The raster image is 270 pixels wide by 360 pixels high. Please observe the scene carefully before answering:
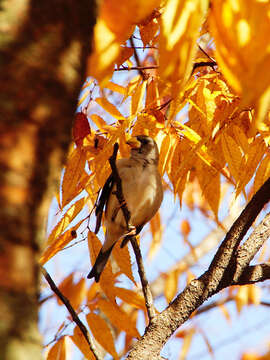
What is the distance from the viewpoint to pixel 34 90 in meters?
0.74

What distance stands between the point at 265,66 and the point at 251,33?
0.08 meters

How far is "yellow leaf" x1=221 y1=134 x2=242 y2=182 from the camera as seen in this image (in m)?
1.62

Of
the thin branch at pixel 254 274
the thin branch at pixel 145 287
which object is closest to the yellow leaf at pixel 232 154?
the thin branch at pixel 254 274

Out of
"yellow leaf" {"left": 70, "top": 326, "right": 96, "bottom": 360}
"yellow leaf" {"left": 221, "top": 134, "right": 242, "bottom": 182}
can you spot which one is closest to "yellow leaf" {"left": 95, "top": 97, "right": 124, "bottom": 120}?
"yellow leaf" {"left": 221, "top": 134, "right": 242, "bottom": 182}

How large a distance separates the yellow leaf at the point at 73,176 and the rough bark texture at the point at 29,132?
0.90m

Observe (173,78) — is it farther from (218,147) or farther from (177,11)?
(218,147)

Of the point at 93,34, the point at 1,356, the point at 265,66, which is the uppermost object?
the point at 93,34

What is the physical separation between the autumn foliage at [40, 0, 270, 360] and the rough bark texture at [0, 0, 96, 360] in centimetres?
12

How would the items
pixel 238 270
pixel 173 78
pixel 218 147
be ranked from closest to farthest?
pixel 173 78, pixel 218 147, pixel 238 270

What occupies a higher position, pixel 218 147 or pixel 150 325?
pixel 218 147

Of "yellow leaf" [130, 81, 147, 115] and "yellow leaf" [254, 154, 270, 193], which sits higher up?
"yellow leaf" [130, 81, 147, 115]

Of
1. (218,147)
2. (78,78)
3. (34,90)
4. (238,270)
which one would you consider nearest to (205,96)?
(218,147)

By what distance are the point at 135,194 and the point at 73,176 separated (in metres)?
1.44

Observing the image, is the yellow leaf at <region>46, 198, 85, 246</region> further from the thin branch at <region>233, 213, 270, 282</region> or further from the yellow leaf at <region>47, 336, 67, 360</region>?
the thin branch at <region>233, 213, 270, 282</region>
